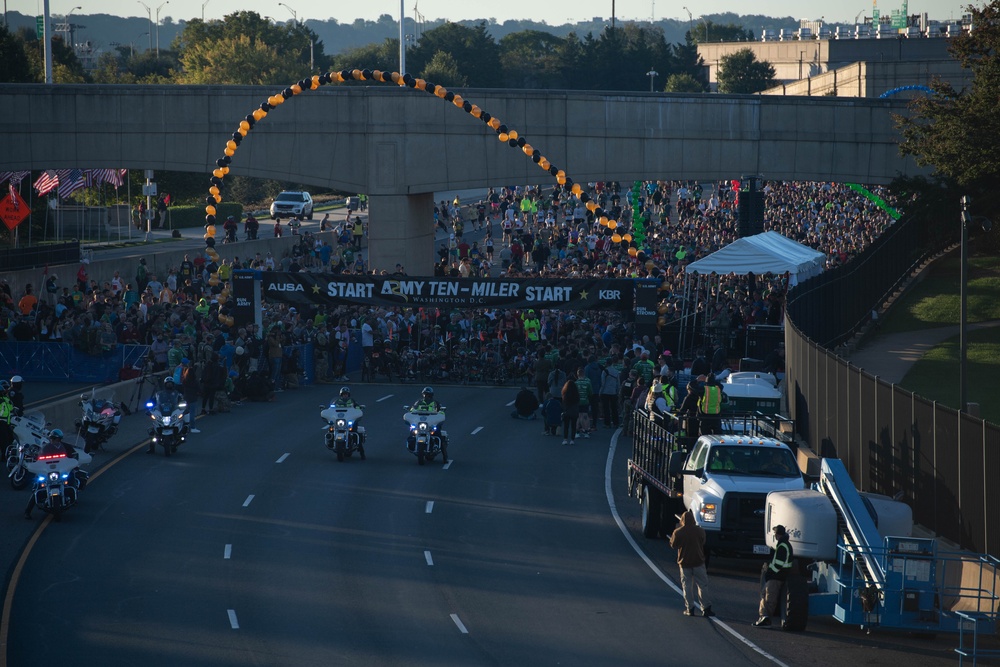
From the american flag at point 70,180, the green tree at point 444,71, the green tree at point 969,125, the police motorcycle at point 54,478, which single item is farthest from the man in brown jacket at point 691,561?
the green tree at point 444,71

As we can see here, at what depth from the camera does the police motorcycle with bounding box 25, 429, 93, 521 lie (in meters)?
22.4

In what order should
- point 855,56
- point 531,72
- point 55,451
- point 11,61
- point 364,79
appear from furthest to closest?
1. point 531,72
2. point 855,56
3. point 11,61
4. point 364,79
5. point 55,451

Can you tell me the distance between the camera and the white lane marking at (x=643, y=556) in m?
15.9

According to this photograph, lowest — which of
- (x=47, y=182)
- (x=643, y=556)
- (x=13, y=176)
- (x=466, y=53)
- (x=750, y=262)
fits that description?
(x=643, y=556)

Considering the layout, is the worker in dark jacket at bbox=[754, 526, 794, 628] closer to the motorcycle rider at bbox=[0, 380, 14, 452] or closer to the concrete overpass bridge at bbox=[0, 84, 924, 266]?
the motorcycle rider at bbox=[0, 380, 14, 452]

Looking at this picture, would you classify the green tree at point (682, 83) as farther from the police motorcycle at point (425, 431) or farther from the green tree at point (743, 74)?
the police motorcycle at point (425, 431)

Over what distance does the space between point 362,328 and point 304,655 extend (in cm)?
2463

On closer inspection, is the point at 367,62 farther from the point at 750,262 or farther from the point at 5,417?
the point at 5,417

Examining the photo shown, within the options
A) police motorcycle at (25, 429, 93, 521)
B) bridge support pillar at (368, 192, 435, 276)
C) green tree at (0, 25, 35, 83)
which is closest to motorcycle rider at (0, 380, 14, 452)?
police motorcycle at (25, 429, 93, 521)

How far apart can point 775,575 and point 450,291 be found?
2263 cm

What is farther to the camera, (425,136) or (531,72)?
(531,72)

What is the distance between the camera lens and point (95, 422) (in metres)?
28.0

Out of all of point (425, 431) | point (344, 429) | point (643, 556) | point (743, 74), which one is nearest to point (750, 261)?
point (425, 431)

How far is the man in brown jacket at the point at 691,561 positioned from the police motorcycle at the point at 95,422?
15.2 m
